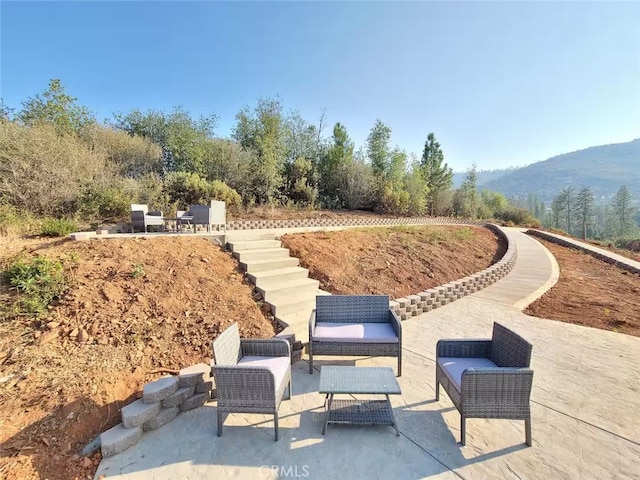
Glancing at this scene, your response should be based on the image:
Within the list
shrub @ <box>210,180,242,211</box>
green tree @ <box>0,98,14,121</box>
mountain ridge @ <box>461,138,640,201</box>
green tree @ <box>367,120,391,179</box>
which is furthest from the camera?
mountain ridge @ <box>461,138,640,201</box>

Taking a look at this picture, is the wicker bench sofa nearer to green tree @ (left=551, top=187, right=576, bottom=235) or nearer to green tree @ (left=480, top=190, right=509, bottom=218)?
green tree @ (left=480, top=190, right=509, bottom=218)

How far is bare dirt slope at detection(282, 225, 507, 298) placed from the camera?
5348 mm

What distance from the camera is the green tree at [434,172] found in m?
21.8

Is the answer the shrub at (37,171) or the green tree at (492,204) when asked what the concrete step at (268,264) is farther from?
the green tree at (492,204)

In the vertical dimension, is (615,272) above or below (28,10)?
below

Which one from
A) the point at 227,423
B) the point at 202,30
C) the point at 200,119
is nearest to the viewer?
the point at 227,423

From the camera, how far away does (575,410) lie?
2.49 m

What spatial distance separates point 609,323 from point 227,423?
5.90 meters

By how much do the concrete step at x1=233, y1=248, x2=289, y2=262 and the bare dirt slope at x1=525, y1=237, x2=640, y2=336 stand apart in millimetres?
4769

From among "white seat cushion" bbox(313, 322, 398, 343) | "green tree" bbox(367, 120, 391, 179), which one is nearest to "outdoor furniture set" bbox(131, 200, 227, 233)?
"white seat cushion" bbox(313, 322, 398, 343)

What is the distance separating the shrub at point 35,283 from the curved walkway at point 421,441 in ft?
6.46

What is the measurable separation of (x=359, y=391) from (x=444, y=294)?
3736mm

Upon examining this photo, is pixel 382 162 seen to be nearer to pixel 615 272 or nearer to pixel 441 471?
pixel 615 272

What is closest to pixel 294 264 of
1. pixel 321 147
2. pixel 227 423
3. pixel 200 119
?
pixel 227 423
